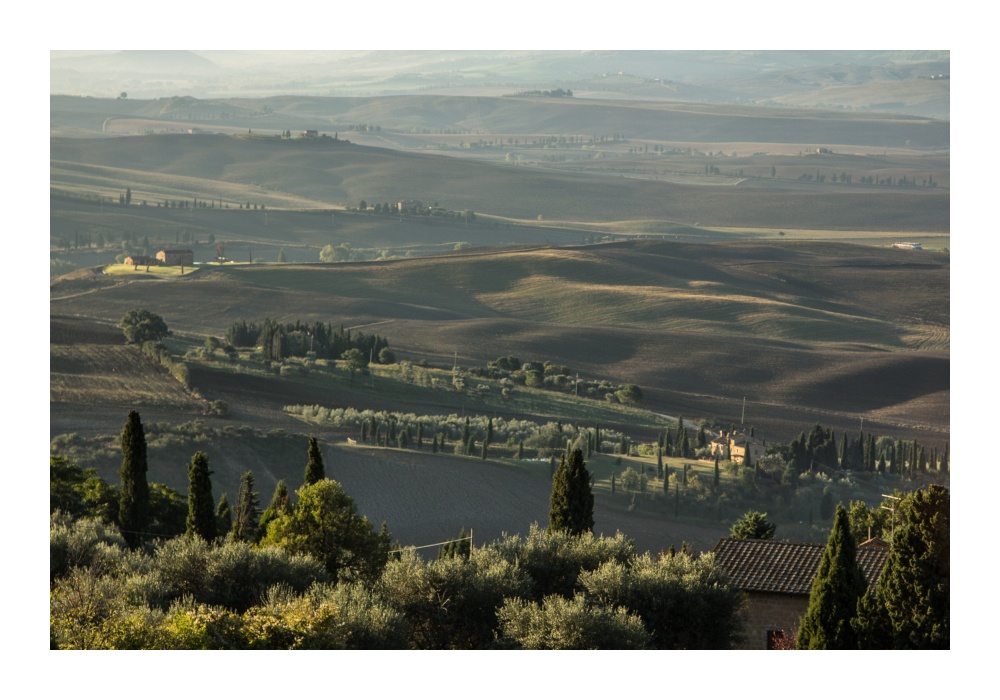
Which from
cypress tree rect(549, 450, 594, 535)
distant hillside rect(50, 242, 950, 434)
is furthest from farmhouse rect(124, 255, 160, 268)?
cypress tree rect(549, 450, 594, 535)

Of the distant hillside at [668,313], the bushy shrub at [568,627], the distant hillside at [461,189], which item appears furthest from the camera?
the distant hillside at [461,189]

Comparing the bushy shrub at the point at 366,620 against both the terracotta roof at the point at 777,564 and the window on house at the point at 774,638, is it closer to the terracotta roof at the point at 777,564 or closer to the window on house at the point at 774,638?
the terracotta roof at the point at 777,564

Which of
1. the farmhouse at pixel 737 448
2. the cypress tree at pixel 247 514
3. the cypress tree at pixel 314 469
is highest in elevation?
the cypress tree at pixel 314 469

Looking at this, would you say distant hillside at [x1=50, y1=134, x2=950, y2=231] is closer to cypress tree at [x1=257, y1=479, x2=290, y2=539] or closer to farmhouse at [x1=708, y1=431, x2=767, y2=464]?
farmhouse at [x1=708, y1=431, x2=767, y2=464]

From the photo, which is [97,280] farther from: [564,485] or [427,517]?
[564,485]

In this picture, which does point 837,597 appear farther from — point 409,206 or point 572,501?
point 409,206

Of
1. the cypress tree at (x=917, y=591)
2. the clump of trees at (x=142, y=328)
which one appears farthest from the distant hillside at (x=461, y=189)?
the cypress tree at (x=917, y=591)

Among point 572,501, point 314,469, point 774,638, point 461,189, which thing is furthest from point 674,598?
point 461,189
